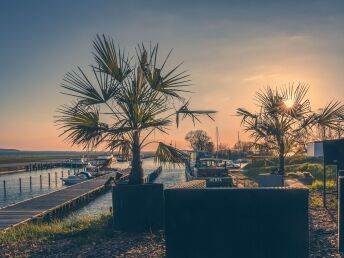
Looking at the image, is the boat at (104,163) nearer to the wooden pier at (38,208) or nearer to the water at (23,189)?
the water at (23,189)

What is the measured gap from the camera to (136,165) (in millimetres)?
10320

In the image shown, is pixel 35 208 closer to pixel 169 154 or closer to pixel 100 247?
pixel 169 154

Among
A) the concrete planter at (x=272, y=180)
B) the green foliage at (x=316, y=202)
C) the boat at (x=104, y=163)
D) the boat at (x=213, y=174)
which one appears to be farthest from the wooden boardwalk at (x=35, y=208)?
the boat at (x=104, y=163)

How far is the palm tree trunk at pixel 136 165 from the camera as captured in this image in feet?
33.8

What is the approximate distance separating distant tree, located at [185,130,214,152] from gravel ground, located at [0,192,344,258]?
252 ft

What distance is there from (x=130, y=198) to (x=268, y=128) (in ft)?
28.0

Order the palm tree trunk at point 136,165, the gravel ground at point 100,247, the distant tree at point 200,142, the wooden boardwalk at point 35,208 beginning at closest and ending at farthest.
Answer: the gravel ground at point 100,247 < the palm tree trunk at point 136,165 < the wooden boardwalk at point 35,208 < the distant tree at point 200,142

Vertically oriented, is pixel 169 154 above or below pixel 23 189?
above

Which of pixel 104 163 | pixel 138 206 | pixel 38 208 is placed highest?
pixel 138 206

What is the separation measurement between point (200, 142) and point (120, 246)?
81363 millimetres

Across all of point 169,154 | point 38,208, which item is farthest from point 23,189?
point 169,154

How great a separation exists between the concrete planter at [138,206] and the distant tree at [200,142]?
76.4m

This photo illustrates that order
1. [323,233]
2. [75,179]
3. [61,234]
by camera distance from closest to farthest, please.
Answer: [323,233]
[61,234]
[75,179]

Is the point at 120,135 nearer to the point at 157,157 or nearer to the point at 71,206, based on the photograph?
the point at 157,157
